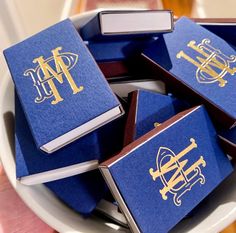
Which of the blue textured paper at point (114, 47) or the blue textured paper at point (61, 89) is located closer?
the blue textured paper at point (61, 89)

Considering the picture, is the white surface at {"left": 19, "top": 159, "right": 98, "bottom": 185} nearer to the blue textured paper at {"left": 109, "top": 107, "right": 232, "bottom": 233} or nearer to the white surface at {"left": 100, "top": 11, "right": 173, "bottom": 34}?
the blue textured paper at {"left": 109, "top": 107, "right": 232, "bottom": 233}

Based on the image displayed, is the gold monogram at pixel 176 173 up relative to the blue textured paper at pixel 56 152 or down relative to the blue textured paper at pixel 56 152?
down

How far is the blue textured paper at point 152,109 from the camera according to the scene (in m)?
0.41

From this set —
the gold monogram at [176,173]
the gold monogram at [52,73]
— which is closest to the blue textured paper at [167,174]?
the gold monogram at [176,173]

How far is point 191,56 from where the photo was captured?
1.50 feet

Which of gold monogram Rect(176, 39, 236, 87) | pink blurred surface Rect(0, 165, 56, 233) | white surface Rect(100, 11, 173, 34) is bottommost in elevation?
pink blurred surface Rect(0, 165, 56, 233)

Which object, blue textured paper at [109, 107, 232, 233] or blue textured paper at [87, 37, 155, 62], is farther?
blue textured paper at [87, 37, 155, 62]

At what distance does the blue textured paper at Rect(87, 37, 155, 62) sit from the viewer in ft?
1.54

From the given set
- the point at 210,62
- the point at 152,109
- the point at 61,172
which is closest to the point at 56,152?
the point at 61,172

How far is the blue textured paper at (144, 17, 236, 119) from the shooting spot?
415mm

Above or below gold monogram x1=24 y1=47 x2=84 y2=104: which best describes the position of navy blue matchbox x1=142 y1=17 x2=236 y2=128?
below

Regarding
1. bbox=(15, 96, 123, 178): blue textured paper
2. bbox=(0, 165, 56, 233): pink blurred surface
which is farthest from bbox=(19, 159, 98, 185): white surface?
bbox=(0, 165, 56, 233): pink blurred surface

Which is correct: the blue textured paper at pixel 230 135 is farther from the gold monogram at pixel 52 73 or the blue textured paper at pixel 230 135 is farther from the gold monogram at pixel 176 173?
the gold monogram at pixel 52 73

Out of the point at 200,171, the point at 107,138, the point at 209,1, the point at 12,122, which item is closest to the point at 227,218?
the point at 200,171
